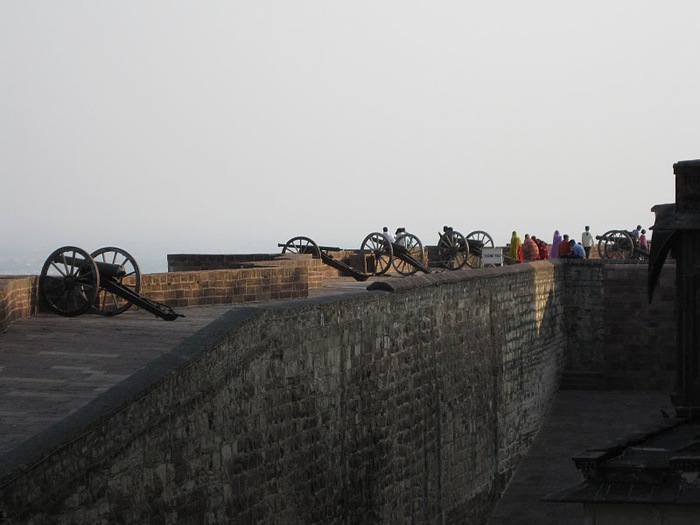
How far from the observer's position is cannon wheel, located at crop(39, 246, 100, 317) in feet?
52.6

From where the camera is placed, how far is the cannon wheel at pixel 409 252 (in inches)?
1142

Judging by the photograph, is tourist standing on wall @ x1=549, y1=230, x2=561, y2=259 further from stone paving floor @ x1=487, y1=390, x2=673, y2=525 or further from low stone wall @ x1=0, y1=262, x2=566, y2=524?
low stone wall @ x1=0, y1=262, x2=566, y2=524

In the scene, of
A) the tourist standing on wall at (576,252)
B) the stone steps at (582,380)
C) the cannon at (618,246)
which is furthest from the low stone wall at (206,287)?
the cannon at (618,246)

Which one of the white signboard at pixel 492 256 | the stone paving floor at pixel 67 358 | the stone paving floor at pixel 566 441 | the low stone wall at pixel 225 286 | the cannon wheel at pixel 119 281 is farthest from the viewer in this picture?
the white signboard at pixel 492 256

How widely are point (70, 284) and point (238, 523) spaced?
18.8 ft

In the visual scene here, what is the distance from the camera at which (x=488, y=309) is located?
830 inches

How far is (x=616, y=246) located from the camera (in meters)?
36.8

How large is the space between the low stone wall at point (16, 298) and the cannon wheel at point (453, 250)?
655 inches

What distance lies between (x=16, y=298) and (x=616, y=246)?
79.0ft

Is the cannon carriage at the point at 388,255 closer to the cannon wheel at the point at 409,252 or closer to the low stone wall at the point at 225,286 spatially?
the cannon wheel at the point at 409,252

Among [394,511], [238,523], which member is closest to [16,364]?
[238,523]

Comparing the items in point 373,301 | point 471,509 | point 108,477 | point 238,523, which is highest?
point 373,301

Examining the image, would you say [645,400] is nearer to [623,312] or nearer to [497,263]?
[623,312]

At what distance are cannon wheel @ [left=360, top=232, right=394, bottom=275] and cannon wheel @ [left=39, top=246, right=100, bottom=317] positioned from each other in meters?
12.0
